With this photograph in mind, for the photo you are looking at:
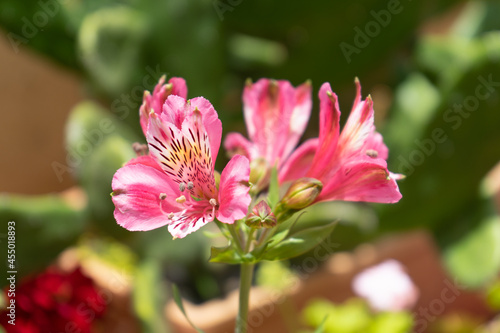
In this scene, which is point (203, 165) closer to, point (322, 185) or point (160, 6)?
point (322, 185)

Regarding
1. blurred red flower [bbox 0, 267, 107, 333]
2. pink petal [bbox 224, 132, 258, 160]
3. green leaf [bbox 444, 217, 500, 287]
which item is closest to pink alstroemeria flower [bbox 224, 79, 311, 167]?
pink petal [bbox 224, 132, 258, 160]

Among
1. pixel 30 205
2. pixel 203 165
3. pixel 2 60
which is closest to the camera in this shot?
pixel 203 165

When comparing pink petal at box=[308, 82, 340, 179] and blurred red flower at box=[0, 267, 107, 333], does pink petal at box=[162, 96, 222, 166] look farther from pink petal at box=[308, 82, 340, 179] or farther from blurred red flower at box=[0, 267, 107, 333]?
blurred red flower at box=[0, 267, 107, 333]

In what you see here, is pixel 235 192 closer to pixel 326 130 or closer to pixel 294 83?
pixel 326 130

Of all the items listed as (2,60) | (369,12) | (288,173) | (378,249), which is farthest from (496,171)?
(2,60)

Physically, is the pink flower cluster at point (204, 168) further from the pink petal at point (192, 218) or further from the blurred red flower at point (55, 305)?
the blurred red flower at point (55, 305)

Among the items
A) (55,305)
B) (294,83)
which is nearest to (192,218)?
(55,305)
